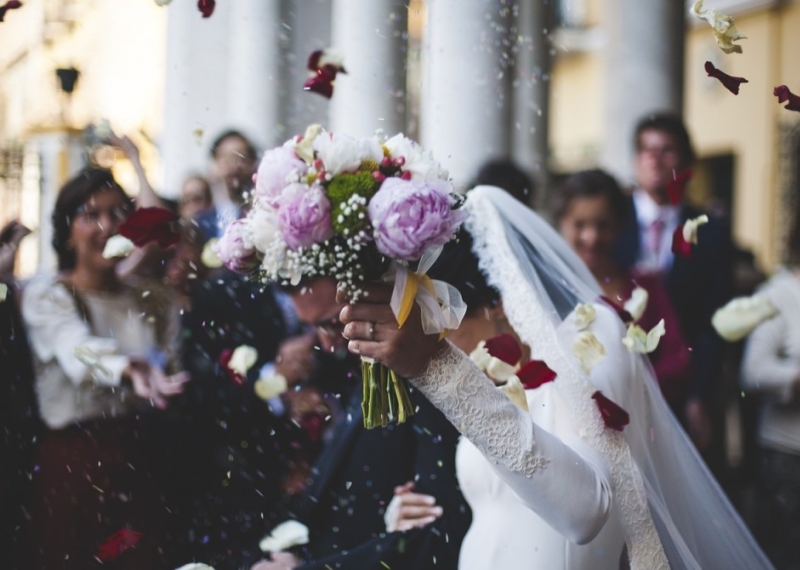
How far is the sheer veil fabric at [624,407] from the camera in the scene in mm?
2736

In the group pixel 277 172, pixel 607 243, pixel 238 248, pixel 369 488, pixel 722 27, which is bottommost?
pixel 369 488

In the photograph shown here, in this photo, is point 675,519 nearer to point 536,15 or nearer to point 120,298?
point 120,298

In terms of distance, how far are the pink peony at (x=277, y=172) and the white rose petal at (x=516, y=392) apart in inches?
36.0

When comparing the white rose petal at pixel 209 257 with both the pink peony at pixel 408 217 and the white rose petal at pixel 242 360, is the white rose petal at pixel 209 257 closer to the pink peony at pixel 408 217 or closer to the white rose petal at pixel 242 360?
the white rose petal at pixel 242 360

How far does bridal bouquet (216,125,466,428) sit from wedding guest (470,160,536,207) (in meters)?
2.63

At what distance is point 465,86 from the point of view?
6.07 m

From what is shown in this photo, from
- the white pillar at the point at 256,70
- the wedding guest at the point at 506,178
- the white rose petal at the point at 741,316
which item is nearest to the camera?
the white rose petal at the point at 741,316

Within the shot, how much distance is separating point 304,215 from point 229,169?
11.0 feet

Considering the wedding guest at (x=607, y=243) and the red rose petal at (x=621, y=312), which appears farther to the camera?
the wedding guest at (x=607, y=243)

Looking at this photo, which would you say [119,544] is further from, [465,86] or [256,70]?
[256,70]

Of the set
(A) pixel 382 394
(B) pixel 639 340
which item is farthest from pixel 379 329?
(B) pixel 639 340

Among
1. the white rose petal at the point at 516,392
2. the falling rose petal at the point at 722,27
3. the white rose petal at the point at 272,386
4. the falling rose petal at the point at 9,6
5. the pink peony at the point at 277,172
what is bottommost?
the white rose petal at the point at 272,386

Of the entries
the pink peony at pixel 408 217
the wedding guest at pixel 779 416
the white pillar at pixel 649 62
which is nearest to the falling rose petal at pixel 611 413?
the pink peony at pixel 408 217

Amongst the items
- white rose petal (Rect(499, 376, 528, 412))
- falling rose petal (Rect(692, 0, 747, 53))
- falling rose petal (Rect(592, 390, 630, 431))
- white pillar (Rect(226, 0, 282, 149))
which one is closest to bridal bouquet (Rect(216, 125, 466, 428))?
white rose petal (Rect(499, 376, 528, 412))
